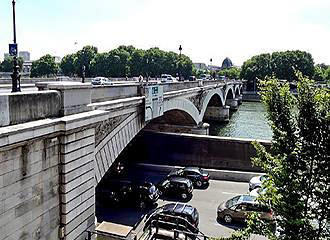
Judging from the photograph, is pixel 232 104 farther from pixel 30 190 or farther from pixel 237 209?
pixel 30 190

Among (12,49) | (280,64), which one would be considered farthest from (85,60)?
(12,49)

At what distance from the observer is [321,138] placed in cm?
815

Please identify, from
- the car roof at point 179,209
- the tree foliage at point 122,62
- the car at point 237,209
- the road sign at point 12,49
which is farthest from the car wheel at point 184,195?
the tree foliage at point 122,62

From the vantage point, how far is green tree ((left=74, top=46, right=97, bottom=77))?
116 meters

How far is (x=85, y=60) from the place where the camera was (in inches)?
4700

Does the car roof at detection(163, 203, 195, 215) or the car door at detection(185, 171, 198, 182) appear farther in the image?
the car door at detection(185, 171, 198, 182)

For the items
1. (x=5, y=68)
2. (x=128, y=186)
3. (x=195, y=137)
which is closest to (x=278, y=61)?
(x=5, y=68)

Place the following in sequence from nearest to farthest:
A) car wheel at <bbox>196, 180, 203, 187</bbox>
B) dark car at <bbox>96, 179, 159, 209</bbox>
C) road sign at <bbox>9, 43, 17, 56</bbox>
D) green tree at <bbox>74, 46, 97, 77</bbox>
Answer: road sign at <bbox>9, 43, 17, 56</bbox>
dark car at <bbox>96, 179, 159, 209</bbox>
car wheel at <bbox>196, 180, 203, 187</bbox>
green tree at <bbox>74, 46, 97, 77</bbox>

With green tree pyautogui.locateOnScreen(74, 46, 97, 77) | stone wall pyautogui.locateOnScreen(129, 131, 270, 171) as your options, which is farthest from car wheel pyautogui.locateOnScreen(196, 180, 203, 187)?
green tree pyautogui.locateOnScreen(74, 46, 97, 77)

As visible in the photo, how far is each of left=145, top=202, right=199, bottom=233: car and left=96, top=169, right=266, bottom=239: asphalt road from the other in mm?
1334

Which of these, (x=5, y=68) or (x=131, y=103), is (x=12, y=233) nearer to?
(x=131, y=103)

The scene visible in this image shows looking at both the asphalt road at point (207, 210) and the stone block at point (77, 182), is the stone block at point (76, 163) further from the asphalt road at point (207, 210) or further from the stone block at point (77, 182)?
the asphalt road at point (207, 210)

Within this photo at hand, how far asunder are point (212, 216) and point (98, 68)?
10094 cm

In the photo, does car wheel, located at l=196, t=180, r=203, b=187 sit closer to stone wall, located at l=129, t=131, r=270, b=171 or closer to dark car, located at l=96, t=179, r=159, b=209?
dark car, located at l=96, t=179, r=159, b=209
